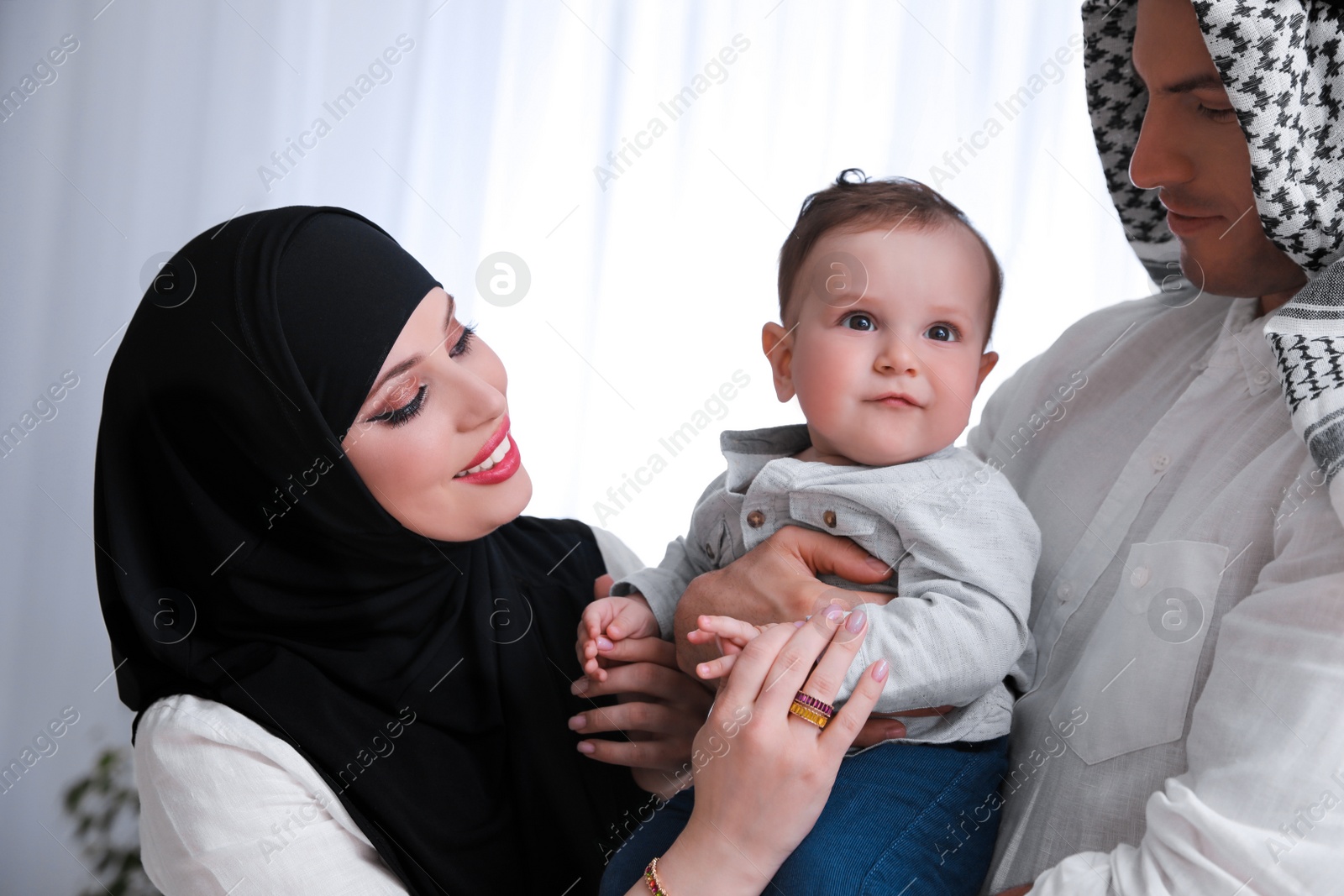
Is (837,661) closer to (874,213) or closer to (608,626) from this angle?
(608,626)

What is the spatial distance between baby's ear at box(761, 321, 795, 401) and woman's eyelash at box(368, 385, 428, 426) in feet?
1.57

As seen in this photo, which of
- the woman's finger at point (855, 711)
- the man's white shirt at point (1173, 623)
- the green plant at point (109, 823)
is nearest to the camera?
the man's white shirt at point (1173, 623)

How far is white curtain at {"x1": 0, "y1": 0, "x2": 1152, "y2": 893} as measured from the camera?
8.96 ft

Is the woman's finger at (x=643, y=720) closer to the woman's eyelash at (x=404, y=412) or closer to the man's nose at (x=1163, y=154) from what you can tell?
the woman's eyelash at (x=404, y=412)

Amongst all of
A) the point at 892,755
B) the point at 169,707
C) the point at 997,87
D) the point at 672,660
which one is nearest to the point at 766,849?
the point at 892,755

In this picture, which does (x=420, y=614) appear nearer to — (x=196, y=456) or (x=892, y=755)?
(x=196, y=456)

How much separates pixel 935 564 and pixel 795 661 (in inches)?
8.1

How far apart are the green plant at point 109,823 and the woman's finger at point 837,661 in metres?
2.02

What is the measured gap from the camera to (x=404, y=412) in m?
1.28

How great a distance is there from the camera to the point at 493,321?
287 cm

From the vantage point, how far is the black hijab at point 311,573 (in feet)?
4.04

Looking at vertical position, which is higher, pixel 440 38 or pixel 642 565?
pixel 440 38

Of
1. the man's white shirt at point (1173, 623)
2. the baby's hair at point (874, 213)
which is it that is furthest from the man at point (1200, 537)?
the baby's hair at point (874, 213)

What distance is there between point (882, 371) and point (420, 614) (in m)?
0.75
